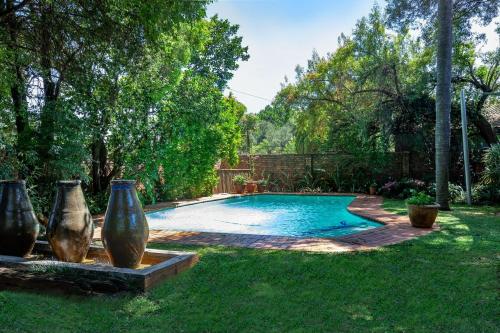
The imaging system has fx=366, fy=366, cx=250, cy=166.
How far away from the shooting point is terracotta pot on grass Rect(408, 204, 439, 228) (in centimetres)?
665

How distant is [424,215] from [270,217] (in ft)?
15.2

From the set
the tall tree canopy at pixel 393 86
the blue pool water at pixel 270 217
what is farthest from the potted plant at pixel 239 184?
the tall tree canopy at pixel 393 86

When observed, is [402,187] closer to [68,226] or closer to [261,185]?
[261,185]

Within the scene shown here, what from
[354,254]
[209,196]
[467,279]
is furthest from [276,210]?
[467,279]

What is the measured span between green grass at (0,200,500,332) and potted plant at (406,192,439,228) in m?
1.84

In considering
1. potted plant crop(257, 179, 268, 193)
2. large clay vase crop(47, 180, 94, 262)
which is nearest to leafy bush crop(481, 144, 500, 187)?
potted plant crop(257, 179, 268, 193)

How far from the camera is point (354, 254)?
4.86m

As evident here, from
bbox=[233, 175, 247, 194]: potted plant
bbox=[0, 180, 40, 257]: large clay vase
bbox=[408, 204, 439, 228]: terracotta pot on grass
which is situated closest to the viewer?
bbox=[0, 180, 40, 257]: large clay vase

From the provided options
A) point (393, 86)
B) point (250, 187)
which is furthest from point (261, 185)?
point (393, 86)

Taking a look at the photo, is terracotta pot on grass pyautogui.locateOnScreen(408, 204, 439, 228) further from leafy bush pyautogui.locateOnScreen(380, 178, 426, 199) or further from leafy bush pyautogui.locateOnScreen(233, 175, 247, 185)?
leafy bush pyautogui.locateOnScreen(233, 175, 247, 185)

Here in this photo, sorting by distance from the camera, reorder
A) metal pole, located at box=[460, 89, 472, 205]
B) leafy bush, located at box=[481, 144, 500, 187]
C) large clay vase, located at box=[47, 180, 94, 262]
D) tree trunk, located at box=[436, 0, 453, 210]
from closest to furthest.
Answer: large clay vase, located at box=[47, 180, 94, 262] → tree trunk, located at box=[436, 0, 453, 210] → metal pole, located at box=[460, 89, 472, 205] → leafy bush, located at box=[481, 144, 500, 187]

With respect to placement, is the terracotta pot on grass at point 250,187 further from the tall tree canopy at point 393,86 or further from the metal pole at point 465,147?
the metal pole at point 465,147

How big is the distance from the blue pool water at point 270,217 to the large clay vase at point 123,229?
13.4ft

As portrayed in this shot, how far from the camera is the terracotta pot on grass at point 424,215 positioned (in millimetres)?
6648
